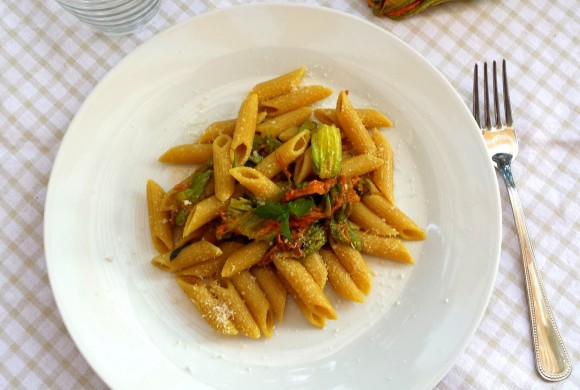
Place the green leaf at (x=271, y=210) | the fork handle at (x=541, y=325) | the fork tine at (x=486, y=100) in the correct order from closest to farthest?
the green leaf at (x=271, y=210), the fork handle at (x=541, y=325), the fork tine at (x=486, y=100)

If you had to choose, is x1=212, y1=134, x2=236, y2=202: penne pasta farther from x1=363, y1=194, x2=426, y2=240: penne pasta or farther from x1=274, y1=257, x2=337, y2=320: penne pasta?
x1=363, y1=194, x2=426, y2=240: penne pasta

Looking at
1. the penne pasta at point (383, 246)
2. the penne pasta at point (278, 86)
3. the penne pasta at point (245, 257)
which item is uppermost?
the penne pasta at point (278, 86)

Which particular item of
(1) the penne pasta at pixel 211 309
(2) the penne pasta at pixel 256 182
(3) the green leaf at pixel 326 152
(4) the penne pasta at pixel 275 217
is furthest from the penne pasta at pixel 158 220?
(3) the green leaf at pixel 326 152

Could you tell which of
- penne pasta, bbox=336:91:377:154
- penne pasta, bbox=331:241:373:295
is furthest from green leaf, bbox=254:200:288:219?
penne pasta, bbox=336:91:377:154

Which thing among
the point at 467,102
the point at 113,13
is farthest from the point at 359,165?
the point at 113,13

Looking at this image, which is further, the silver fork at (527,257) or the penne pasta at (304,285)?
the silver fork at (527,257)

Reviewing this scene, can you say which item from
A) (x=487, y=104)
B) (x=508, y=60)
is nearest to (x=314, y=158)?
(x=487, y=104)

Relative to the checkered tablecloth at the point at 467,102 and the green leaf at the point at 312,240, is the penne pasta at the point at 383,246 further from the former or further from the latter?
the checkered tablecloth at the point at 467,102
